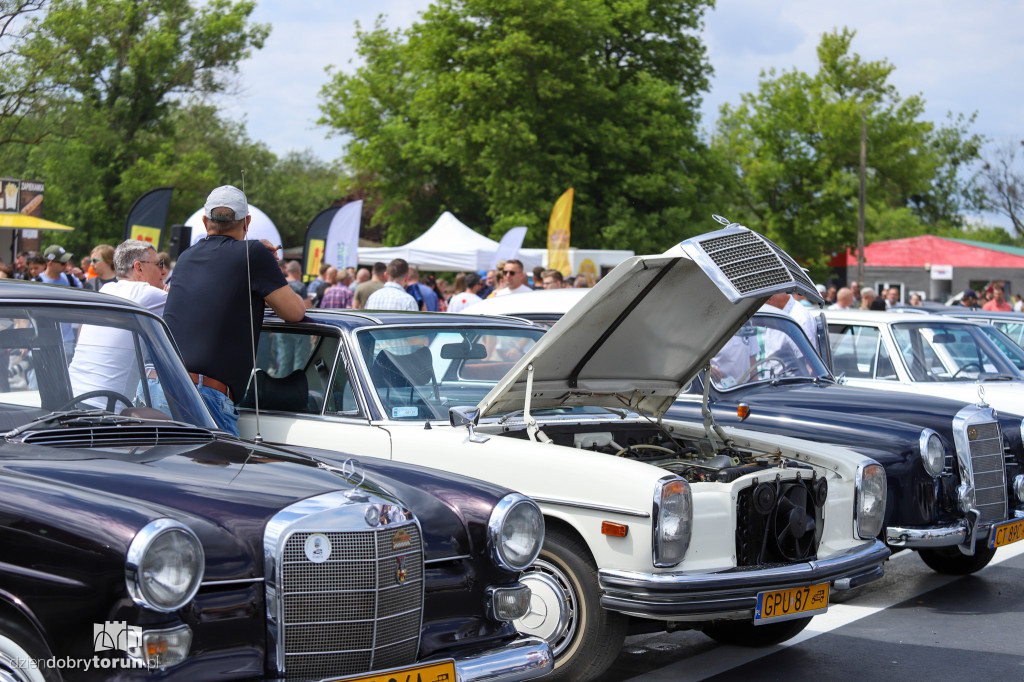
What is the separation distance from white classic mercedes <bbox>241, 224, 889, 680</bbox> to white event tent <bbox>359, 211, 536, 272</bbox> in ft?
59.5

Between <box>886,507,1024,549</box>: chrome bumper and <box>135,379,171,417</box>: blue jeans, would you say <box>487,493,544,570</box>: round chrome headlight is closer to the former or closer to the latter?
<box>135,379,171,417</box>: blue jeans

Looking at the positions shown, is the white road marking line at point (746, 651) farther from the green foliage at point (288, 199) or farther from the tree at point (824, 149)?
the green foliage at point (288, 199)

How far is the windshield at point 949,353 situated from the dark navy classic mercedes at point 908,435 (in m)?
2.16

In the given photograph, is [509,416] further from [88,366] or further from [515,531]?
[88,366]

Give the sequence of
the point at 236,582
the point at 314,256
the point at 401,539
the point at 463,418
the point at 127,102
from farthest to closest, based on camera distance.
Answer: the point at 127,102 → the point at 314,256 → the point at 463,418 → the point at 401,539 → the point at 236,582

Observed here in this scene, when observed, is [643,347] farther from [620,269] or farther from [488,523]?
[488,523]

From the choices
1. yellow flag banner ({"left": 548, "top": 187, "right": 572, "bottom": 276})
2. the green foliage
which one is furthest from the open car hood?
the green foliage

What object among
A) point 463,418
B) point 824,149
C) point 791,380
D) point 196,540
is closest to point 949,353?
point 791,380

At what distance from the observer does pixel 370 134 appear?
152 ft

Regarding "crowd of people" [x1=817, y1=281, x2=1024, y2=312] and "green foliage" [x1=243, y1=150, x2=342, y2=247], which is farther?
"green foliage" [x1=243, y1=150, x2=342, y2=247]

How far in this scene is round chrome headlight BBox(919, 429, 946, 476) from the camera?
6.88m

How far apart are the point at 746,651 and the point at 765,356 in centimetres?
273

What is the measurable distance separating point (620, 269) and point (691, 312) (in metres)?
0.72

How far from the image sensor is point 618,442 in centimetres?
625
